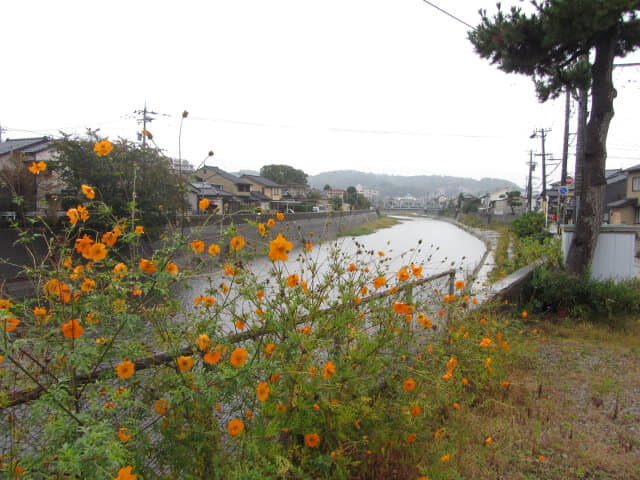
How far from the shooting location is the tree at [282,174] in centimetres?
6212

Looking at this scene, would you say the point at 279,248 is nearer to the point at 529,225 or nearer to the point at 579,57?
the point at 579,57

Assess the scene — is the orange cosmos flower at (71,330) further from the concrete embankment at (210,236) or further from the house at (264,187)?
the house at (264,187)

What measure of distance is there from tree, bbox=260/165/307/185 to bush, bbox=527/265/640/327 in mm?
58022

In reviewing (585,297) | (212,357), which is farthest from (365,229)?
(212,357)

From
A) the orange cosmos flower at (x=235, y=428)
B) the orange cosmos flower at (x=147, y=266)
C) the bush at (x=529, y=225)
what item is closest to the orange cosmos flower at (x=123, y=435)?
the orange cosmos flower at (x=235, y=428)

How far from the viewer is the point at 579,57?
571 cm

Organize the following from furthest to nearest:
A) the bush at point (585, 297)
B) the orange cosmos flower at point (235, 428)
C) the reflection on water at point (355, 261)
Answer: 1. the bush at point (585, 297)
2. the reflection on water at point (355, 261)
3. the orange cosmos flower at point (235, 428)

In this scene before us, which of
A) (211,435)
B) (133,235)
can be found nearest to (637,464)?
(211,435)

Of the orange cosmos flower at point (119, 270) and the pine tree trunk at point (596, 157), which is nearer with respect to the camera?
the orange cosmos flower at point (119, 270)

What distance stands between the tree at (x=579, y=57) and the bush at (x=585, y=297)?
0.56 metres

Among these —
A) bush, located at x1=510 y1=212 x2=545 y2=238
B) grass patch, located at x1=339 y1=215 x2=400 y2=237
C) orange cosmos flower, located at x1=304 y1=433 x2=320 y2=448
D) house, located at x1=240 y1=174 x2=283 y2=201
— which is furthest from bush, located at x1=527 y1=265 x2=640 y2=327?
house, located at x1=240 y1=174 x2=283 y2=201

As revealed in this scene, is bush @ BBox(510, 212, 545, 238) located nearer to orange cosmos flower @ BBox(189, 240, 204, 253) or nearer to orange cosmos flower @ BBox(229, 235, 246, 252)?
orange cosmos flower @ BBox(229, 235, 246, 252)

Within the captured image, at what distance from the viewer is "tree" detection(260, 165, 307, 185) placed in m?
62.1

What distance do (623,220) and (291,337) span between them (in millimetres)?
34569
